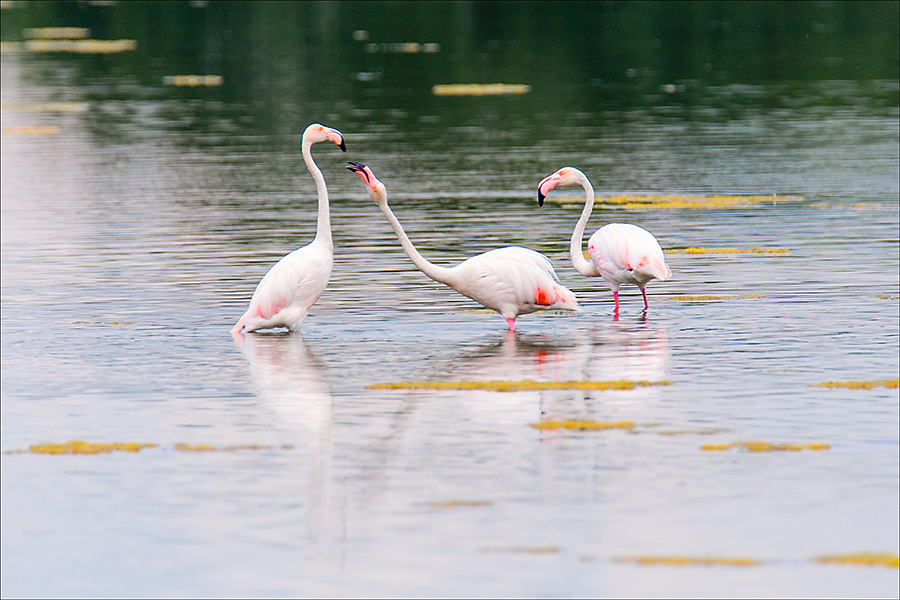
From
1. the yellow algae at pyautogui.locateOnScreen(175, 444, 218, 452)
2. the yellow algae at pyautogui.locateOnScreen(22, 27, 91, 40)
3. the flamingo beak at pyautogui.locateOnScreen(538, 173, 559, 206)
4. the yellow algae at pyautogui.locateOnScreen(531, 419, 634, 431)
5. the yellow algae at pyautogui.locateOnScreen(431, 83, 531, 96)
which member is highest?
the yellow algae at pyautogui.locateOnScreen(22, 27, 91, 40)

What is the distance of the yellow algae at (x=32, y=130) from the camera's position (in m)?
39.1

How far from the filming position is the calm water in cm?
920

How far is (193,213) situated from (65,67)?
36.5 m

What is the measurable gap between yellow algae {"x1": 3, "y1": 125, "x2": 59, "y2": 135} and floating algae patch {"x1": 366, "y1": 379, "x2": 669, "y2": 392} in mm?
27760

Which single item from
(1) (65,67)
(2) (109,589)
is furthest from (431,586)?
(1) (65,67)

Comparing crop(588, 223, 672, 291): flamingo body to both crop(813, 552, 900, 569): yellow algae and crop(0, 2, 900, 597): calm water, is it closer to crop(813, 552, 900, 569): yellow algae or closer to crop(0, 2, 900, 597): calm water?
crop(0, 2, 900, 597): calm water

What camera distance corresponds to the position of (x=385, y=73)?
5297 centimetres

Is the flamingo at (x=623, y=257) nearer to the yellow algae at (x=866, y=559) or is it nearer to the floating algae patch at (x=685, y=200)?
the yellow algae at (x=866, y=559)

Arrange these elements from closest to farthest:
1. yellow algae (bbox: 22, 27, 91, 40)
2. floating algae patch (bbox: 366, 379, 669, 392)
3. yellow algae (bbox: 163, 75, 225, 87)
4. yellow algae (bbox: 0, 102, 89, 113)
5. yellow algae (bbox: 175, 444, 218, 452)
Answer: yellow algae (bbox: 175, 444, 218, 452)
floating algae patch (bbox: 366, 379, 669, 392)
yellow algae (bbox: 0, 102, 89, 113)
yellow algae (bbox: 163, 75, 225, 87)
yellow algae (bbox: 22, 27, 91, 40)

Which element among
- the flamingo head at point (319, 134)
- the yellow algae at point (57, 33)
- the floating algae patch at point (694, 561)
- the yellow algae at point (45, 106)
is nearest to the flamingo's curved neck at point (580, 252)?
the flamingo head at point (319, 134)

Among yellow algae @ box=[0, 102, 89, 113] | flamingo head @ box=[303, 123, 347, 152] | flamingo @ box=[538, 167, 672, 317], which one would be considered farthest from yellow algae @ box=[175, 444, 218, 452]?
yellow algae @ box=[0, 102, 89, 113]

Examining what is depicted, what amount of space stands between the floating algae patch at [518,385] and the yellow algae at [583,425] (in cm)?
120

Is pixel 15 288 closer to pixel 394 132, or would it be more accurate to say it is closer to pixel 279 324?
pixel 279 324

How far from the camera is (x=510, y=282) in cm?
1556
